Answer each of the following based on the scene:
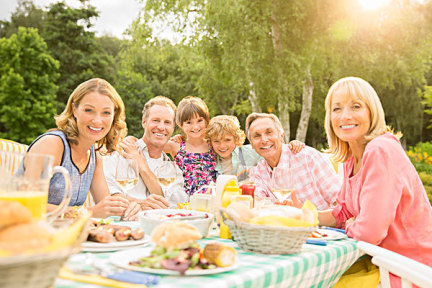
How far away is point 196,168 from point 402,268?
2985 mm

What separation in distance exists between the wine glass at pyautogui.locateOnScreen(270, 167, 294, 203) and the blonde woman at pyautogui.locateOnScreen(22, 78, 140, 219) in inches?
57.0

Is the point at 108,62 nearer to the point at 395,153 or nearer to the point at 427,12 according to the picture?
the point at 427,12

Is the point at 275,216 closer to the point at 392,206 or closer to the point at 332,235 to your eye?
the point at 332,235

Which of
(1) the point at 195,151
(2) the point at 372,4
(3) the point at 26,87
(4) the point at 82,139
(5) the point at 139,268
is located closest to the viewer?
(5) the point at 139,268

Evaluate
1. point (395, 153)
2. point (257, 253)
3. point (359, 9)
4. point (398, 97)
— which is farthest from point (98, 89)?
point (398, 97)

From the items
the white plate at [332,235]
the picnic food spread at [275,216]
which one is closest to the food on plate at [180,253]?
the picnic food spread at [275,216]

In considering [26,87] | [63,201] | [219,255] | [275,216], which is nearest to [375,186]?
[275,216]

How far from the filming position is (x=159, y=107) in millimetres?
4285

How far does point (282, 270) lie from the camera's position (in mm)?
1517

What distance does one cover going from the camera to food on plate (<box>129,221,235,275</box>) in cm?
136

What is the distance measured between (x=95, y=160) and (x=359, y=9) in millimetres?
11805

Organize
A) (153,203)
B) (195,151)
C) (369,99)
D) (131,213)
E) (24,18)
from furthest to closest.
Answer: (24,18) < (195,151) < (153,203) < (369,99) < (131,213)

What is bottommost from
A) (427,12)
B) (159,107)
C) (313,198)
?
(313,198)

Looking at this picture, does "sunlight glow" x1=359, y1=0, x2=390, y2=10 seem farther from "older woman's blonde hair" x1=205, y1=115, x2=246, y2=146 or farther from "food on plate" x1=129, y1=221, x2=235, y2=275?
"food on plate" x1=129, y1=221, x2=235, y2=275
